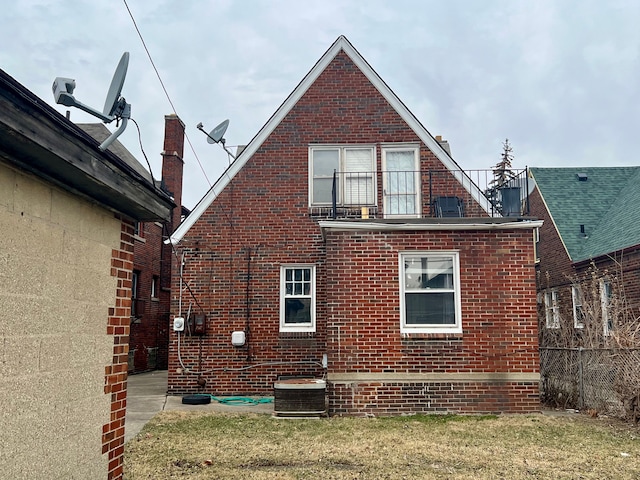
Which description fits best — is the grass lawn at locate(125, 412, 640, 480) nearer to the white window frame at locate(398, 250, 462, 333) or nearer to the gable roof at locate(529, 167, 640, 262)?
the white window frame at locate(398, 250, 462, 333)

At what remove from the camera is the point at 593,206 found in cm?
1955

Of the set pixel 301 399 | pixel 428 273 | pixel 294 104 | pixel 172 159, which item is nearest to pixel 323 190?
pixel 294 104

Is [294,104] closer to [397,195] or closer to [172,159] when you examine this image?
[397,195]

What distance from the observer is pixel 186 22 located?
9109 mm

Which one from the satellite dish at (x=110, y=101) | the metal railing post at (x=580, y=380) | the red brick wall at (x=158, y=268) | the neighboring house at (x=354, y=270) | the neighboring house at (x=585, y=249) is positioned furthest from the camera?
the red brick wall at (x=158, y=268)

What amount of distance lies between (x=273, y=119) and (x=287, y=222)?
102 inches

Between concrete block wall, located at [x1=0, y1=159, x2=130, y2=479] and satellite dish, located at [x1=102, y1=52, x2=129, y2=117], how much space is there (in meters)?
0.84

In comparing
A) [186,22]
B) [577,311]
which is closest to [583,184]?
[577,311]

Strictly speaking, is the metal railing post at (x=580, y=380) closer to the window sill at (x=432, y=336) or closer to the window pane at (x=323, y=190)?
the window sill at (x=432, y=336)

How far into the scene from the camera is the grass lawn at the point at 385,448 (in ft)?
21.2

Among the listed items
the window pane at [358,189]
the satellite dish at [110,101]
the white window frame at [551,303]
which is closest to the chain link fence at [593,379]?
the window pane at [358,189]

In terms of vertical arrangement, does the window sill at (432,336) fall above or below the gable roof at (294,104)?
below

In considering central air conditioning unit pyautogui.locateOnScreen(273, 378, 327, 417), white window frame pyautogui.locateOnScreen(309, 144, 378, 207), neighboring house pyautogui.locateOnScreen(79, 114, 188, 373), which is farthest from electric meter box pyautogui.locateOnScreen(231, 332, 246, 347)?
neighboring house pyautogui.locateOnScreen(79, 114, 188, 373)

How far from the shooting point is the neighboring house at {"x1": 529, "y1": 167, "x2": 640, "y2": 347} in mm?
13516
